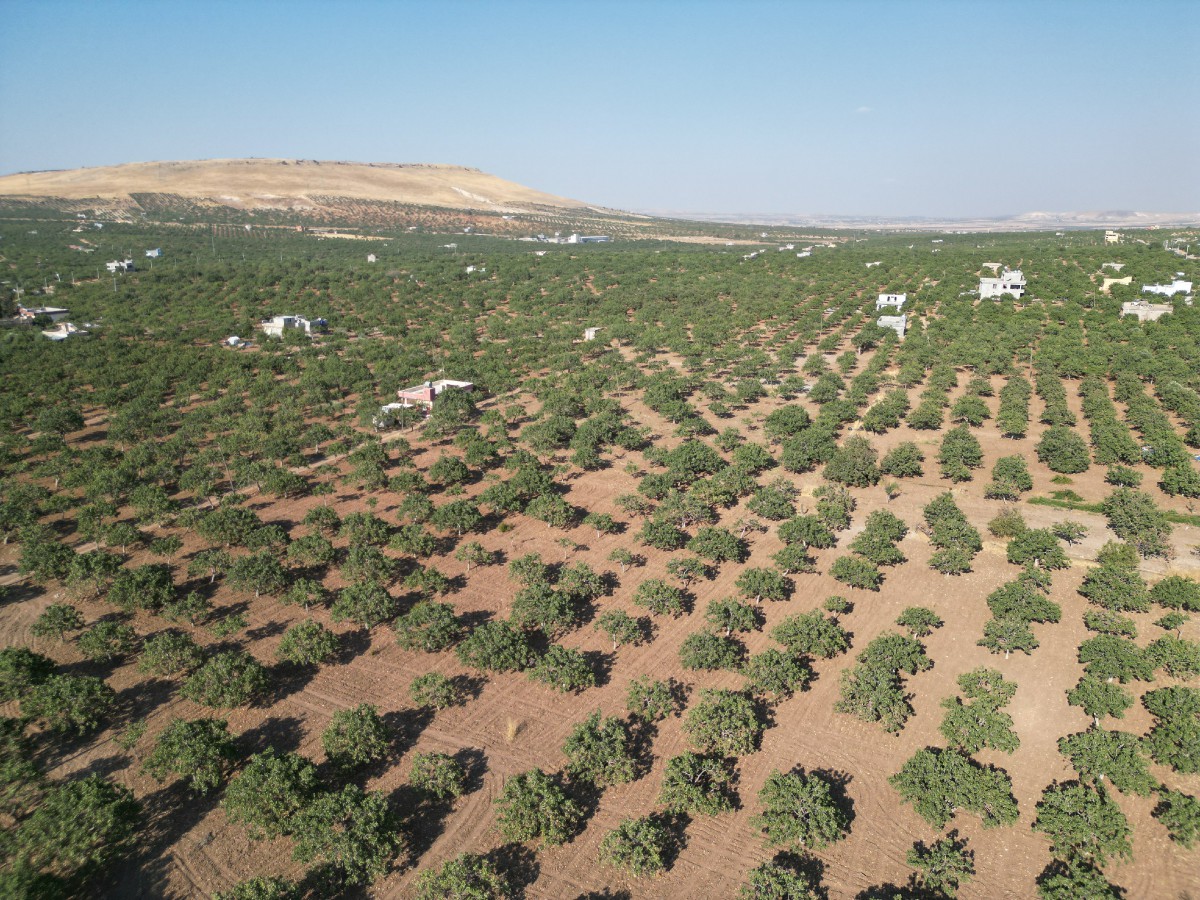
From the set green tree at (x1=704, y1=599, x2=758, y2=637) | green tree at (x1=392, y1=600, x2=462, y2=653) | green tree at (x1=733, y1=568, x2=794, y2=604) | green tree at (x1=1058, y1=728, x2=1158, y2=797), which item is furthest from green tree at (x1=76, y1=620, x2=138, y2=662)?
green tree at (x1=1058, y1=728, x2=1158, y2=797)

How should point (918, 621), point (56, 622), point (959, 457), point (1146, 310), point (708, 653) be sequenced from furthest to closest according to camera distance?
1. point (1146, 310)
2. point (959, 457)
3. point (918, 621)
4. point (56, 622)
5. point (708, 653)

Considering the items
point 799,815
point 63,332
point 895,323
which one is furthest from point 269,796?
point 895,323

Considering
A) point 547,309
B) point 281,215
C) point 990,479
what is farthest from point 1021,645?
point 281,215

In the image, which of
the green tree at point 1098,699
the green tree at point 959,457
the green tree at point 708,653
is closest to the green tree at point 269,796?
the green tree at point 708,653

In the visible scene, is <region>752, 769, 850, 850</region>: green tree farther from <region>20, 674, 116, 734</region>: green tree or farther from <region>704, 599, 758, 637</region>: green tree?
<region>20, 674, 116, 734</region>: green tree

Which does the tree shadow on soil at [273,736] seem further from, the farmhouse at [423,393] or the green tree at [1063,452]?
the green tree at [1063,452]

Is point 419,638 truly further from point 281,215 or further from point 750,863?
point 281,215

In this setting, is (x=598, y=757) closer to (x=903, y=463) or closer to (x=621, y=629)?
→ (x=621, y=629)
